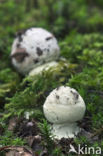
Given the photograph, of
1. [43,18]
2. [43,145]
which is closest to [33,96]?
[43,145]

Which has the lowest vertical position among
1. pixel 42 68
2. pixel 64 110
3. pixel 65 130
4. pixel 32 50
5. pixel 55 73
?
pixel 65 130

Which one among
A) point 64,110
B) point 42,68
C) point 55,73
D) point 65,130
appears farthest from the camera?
point 42,68

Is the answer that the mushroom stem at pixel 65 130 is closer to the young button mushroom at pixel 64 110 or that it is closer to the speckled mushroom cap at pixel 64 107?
the young button mushroom at pixel 64 110

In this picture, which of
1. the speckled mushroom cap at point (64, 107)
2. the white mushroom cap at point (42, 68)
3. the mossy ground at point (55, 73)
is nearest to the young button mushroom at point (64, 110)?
the speckled mushroom cap at point (64, 107)

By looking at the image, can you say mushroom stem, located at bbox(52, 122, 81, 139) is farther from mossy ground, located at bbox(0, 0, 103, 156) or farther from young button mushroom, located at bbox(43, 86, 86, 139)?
mossy ground, located at bbox(0, 0, 103, 156)

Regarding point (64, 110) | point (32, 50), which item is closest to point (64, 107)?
point (64, 110)

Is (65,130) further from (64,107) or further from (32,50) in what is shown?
(32,50)
